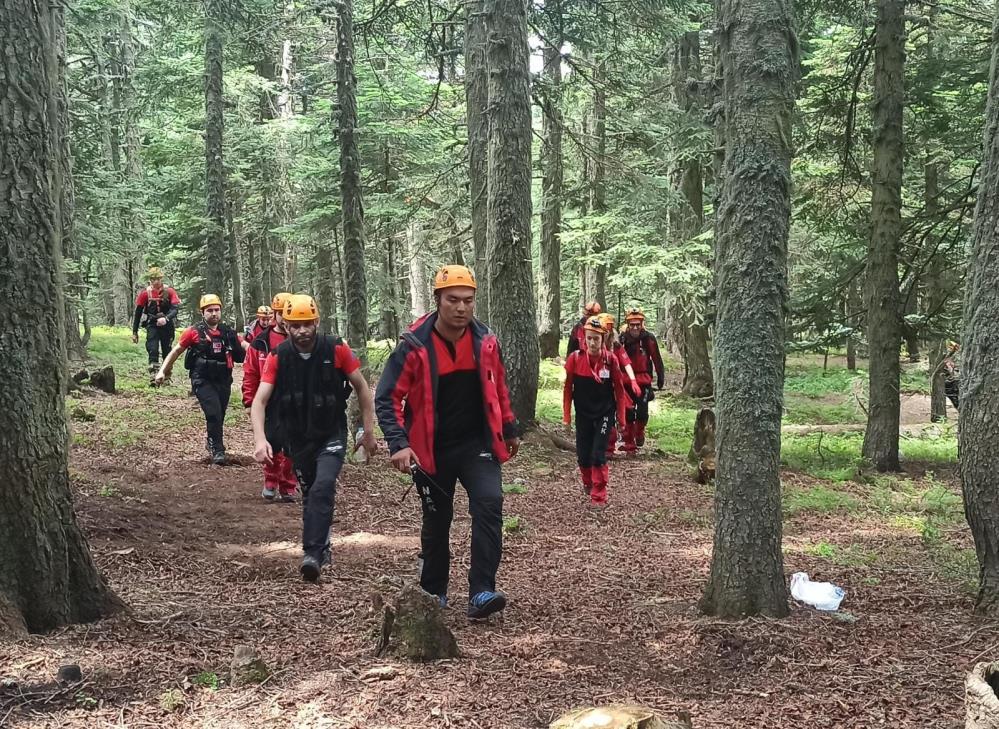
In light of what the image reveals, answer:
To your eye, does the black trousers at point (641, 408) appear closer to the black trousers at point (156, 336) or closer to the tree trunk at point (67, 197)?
the tree trunk at point (67, 197)

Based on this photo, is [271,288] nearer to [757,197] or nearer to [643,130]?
[643,130]

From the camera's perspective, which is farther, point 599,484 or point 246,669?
point 599,484

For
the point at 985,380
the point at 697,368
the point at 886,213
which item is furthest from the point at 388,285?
the point at 985,380

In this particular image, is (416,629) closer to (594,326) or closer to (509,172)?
(594,326)

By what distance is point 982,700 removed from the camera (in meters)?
2.82

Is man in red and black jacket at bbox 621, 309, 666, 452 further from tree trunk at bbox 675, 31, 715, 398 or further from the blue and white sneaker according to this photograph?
the blue and white sneaker

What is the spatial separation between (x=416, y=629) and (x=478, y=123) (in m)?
10.3

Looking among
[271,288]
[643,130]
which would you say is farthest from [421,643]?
[271,288]

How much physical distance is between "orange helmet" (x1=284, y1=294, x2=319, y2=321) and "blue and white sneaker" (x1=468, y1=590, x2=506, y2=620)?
8.56ft

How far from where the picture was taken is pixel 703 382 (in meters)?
20.3

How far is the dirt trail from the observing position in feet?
13.1

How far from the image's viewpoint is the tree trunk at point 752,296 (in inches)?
201

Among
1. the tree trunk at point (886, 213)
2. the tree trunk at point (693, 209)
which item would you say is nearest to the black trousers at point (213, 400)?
the tree trunk at point (886, 213)

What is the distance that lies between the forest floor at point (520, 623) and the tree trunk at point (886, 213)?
198cm
